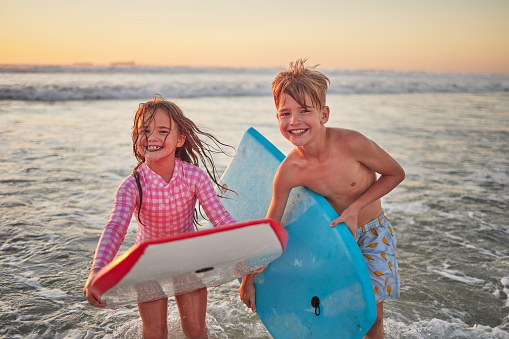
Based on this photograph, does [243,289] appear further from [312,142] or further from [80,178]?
→ [80,178]

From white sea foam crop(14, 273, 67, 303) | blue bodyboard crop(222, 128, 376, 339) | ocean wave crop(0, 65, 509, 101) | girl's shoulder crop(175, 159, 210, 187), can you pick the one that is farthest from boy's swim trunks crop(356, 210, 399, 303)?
ocean wave crop(0, 65, 509, 101)

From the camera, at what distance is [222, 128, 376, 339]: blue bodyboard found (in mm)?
1919

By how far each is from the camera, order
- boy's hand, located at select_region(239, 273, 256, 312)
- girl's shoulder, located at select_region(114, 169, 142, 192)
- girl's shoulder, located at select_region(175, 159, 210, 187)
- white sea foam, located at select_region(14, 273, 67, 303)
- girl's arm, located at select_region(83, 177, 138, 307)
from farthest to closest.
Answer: white sea foam, located at select_region(14, 273, 67, 303), boy's hand, located at select_region(239, 273, 256, 312), girl's shoulder, located at select_region(175, 159, 210, 187), girl's shoulder, located at select_region(114, 169, 142, 192), girl's arm, located at select_region(83, 177, 138, 307)

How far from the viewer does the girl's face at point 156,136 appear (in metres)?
2.07

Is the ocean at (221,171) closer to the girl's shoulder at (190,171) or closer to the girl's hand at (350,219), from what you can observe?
the girl's shoulder at (190,171)

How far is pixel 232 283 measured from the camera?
3232 mm

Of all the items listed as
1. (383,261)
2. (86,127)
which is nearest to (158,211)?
(383,261)

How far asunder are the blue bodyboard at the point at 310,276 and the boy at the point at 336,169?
0.08 metres

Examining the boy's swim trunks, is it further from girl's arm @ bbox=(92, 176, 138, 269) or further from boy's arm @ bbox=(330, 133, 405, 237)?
girl's arm @ bbox=(92, 176, 138, 269)

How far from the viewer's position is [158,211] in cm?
210

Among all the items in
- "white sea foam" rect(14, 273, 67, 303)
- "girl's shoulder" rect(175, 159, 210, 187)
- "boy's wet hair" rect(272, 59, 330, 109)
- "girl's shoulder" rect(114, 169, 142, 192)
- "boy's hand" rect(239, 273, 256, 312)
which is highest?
"boy's wet hair" rect(272, 59, 330, 109)

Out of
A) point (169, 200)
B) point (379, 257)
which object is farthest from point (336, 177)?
point (169, 200)

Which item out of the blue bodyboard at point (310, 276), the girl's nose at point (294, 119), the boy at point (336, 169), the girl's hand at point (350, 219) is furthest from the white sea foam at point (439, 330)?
the girl's nose at point (294, 119)

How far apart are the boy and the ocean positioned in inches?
24.4
